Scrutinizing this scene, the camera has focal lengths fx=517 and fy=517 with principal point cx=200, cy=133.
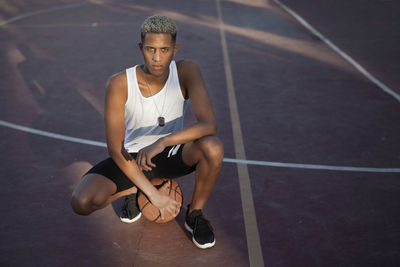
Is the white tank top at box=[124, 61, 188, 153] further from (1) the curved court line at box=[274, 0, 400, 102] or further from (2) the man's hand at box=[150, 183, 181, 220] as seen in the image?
(1) the curved court line at box=[274, 0, 400, 102]

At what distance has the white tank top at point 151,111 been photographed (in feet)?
13.1

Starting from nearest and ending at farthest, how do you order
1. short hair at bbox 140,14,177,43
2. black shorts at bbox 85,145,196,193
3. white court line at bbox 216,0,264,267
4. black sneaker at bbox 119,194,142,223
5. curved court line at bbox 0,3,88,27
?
short hair at bbox 140,14,177,43 < white court line at bbox 216,0,264,267 < black shorts at bbox 85,145,196,193 < black sneaker at bbox 119,194,142,223 < curved court line at bbox 0,3,88,27

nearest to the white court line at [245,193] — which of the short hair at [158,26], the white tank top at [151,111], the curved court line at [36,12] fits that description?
the white tank top at [151,111]

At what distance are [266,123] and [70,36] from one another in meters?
5.87

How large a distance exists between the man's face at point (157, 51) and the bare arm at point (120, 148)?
30cm

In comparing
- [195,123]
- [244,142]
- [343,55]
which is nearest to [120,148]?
[195,123]

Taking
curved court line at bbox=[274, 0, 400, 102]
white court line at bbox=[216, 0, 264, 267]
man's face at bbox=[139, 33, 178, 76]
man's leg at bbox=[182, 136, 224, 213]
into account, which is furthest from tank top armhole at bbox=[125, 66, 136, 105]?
curved court line at bbox=[274, 0, 400, 102]

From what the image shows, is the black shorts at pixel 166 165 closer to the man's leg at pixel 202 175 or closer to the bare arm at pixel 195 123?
the man's leg at pixel 202 175

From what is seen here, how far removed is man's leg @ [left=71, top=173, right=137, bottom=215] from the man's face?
0.91 meters

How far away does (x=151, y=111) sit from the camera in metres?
4.06

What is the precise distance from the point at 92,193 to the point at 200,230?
879 mm

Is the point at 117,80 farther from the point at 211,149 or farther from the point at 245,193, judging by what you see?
the point at 245,193

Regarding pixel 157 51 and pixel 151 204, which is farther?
pixel 151 204

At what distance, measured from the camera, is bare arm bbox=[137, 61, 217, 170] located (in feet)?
12.5
